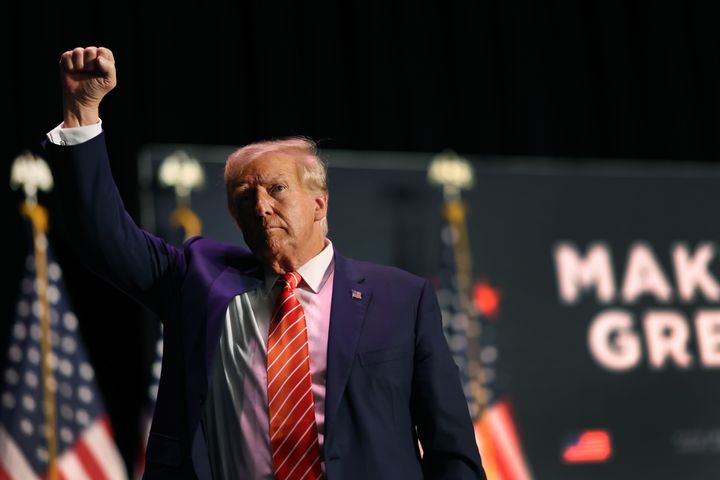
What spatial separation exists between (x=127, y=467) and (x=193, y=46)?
6.34 feet

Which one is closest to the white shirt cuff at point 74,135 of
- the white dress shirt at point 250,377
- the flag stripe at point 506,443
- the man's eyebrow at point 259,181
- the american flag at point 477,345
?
the man's eyebrow at point 259,181

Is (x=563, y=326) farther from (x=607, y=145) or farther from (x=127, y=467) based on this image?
(x=127, y=467)

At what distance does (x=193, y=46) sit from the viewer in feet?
15.9

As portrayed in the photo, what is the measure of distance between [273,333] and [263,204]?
200 mm

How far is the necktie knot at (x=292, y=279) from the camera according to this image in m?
1.66

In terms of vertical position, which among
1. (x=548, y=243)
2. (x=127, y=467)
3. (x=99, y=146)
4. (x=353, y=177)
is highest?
(x=99, y=146)

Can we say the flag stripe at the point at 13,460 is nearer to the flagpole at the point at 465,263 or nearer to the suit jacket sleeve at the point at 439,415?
the flagpole at the point at 465,263

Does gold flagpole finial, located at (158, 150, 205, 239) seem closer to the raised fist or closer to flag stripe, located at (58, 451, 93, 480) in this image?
flag stripe, located at (58, 451, 93, 480)

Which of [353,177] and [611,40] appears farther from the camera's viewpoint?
[611,40]

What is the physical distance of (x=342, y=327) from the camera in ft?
5.27

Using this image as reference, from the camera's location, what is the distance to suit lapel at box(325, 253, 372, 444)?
1548 mm

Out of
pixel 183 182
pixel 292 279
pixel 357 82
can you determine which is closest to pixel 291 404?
pixel 292 279

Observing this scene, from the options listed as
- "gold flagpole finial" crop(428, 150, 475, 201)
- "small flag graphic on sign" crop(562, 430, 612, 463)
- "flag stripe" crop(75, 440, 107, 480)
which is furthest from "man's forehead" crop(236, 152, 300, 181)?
"small flag graphic on sign" crop(562, 430, 612, 463)

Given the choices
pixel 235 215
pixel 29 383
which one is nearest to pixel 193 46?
pixel 29 383
